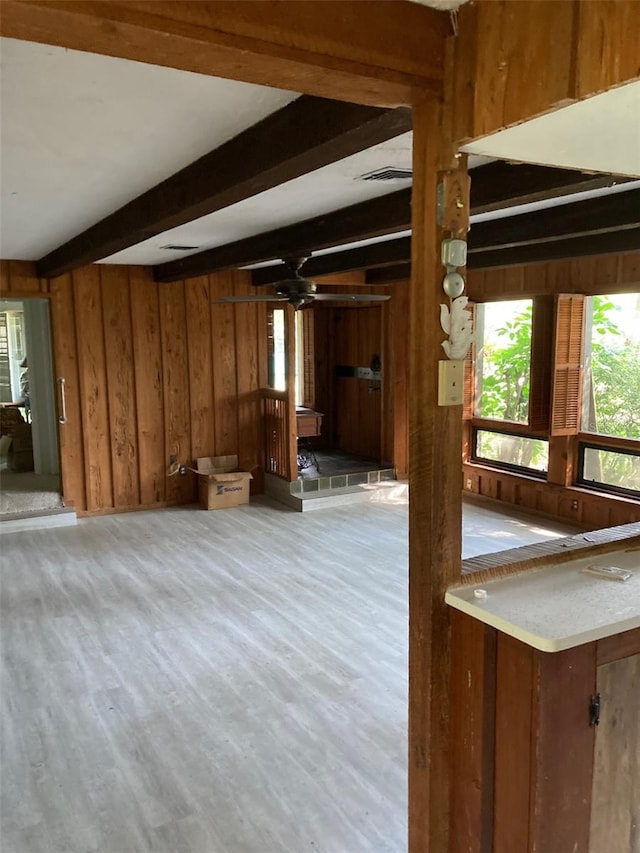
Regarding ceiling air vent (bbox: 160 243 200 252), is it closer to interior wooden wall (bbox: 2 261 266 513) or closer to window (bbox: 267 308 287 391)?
interior wooden wall (bbox: 2 261 266 513)

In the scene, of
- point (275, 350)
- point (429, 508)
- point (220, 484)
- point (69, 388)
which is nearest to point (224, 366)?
point (275, 350)

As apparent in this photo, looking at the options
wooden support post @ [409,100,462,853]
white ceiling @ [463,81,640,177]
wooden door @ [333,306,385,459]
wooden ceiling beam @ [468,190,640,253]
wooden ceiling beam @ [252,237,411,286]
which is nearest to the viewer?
white ceiling @ [463,81,640,177]

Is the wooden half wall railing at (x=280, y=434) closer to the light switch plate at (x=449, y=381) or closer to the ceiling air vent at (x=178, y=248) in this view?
the ceiling air vent at (x=178, y=248)

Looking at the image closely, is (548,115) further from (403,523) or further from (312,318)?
(312,318)

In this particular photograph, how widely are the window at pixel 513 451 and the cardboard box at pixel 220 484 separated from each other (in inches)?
102

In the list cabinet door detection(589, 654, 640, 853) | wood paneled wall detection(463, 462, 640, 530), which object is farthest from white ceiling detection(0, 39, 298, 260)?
wood paneled wall detection(463, 462, 640, 530)

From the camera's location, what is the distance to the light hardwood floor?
2418mm

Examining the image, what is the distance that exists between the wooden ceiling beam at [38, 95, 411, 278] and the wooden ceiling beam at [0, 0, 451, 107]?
0.19 m

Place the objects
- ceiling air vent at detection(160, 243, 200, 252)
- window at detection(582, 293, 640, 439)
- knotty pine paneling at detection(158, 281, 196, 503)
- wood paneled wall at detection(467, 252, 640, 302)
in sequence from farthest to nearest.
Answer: knotty pine paneling at detection(158, 281, 196, 503) < window at detection(582, 293, 640, 439) < wood paneled wall at detection(467, 252, 640, 302) < ceiling air vent at detection(160, 243, 200, 252)

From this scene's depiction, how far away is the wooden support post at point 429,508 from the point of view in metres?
1.66

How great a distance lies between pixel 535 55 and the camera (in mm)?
1361

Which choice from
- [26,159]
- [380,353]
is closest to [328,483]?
[380,353]

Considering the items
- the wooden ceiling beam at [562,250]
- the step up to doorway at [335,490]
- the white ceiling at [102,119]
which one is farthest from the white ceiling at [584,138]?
the step up to doorway at [335,490]

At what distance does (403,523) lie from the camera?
21.2 feet
